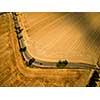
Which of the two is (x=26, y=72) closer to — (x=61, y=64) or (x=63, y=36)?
(x=61, y=64)

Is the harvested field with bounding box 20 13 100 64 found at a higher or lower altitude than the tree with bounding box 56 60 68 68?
higher

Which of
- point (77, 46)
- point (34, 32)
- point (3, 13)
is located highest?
point (3, 13)

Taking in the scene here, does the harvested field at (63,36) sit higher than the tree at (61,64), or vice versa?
the harvested field at (63,36)

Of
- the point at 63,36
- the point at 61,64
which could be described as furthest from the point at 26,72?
the point at 63,36

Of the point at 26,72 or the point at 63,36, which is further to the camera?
the point at 63,36
